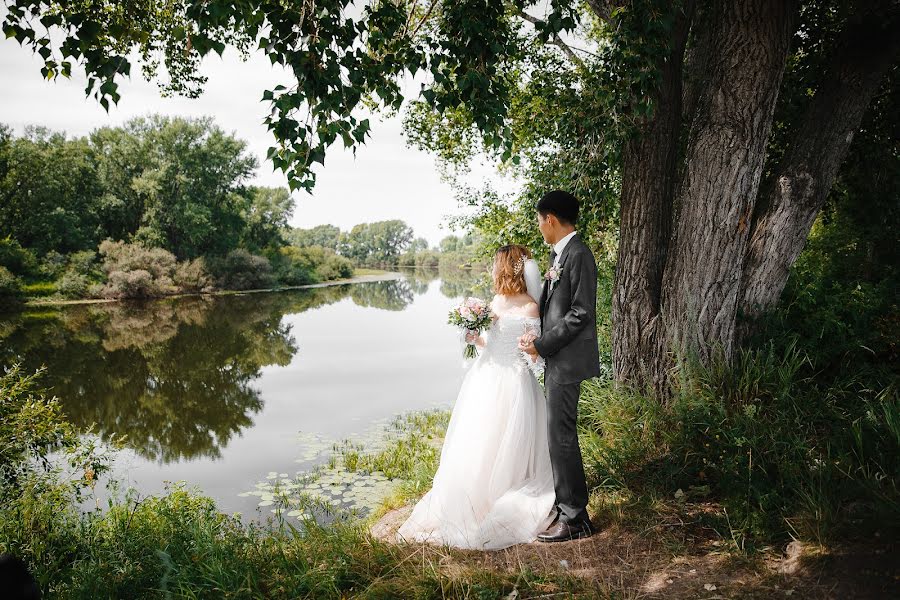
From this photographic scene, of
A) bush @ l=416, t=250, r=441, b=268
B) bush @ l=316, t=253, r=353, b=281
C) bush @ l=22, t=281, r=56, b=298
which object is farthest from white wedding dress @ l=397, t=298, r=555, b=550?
bush @ l=416, t=250, r=441, b=268

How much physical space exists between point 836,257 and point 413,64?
6038mm

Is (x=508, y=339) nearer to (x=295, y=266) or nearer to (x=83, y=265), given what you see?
(x=83, y=265)

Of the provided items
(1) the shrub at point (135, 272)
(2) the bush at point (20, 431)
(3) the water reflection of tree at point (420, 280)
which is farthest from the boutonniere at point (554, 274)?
(3) the water reflection of tree at point (420, 280)

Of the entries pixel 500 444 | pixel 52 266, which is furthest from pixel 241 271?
pixel 500 444

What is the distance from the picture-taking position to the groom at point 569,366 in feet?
11.8

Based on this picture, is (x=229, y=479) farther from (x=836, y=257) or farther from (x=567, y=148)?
(x=836, y=257)

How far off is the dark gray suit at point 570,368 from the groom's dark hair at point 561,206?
0.23m

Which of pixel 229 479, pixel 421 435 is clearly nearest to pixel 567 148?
pixel 421 435

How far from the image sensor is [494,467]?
155 inches

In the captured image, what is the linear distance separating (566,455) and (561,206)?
A: 1.75 metres

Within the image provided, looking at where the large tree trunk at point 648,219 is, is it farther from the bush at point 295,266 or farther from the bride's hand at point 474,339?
the bush at point 295,266

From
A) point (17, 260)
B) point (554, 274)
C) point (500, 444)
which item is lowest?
point (500, 444)

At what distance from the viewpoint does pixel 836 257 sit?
6.80 m

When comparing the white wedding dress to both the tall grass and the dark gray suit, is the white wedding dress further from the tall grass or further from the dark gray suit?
the tall grass
